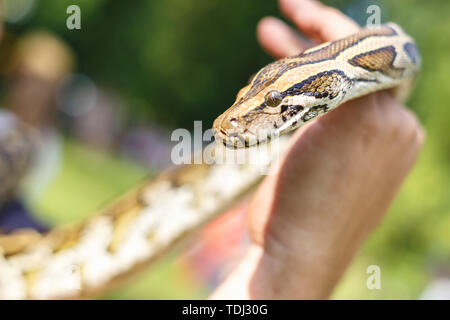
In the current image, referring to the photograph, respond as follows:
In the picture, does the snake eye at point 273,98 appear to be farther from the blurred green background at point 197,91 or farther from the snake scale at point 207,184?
the blurred green background at point 197,91

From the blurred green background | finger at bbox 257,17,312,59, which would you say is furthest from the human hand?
the blurred green background

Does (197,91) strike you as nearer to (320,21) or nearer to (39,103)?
(39,103)

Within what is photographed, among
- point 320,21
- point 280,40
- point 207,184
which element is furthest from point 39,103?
point 320,21

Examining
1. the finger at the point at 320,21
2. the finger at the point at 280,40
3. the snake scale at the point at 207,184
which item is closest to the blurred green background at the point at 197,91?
the snake scale at the point at 207,184

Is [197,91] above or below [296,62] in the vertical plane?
above
